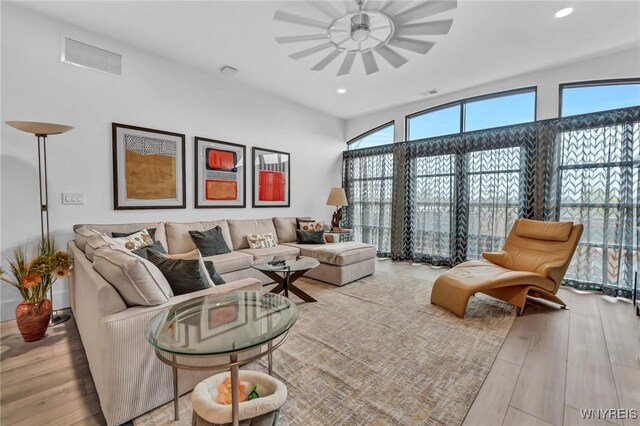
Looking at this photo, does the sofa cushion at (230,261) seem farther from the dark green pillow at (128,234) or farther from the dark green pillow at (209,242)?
the dark green pillow at (128,234)

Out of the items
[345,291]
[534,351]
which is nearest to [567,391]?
[534,351]

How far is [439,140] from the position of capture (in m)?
4.77

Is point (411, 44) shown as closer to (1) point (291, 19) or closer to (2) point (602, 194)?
(1) point (291, 19)

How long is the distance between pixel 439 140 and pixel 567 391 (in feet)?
13.0

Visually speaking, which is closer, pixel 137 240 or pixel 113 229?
pixel 137 240

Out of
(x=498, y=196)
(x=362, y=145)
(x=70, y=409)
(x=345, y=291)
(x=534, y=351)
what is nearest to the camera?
(x=70, y=409)

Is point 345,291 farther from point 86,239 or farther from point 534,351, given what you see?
point 86,239

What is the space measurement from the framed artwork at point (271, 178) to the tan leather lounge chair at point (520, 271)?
3.05 meters

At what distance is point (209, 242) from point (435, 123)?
438 cm

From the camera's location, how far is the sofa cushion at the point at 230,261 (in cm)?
321

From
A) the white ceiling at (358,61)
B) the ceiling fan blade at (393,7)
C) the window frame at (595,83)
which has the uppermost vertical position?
the white ceiling at (358,61)

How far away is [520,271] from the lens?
2.98 meters

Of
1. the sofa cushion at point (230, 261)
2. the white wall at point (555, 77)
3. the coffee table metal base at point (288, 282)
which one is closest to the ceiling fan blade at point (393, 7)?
the white wall at point (555, 77)

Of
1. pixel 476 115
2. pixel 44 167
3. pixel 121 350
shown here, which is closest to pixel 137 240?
pixel 44 167
